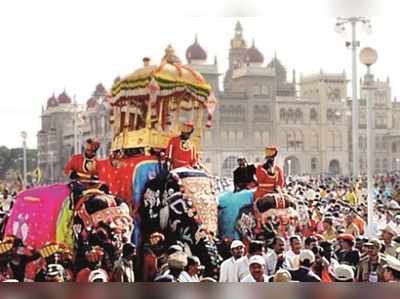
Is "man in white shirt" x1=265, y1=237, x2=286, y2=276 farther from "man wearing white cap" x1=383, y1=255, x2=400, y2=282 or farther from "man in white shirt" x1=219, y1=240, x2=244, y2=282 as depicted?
"man wearing white cap" x1=383, y1=255, x2=400, y2=282

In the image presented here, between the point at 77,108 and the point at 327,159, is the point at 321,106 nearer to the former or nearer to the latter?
the point at 327,159

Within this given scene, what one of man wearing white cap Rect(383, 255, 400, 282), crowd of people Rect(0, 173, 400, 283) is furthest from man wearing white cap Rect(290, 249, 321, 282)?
man wearing white cap Rect(383, 255, 400, 282)

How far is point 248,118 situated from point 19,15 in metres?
0.91

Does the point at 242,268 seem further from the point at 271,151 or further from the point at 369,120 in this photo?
the point at 369,120

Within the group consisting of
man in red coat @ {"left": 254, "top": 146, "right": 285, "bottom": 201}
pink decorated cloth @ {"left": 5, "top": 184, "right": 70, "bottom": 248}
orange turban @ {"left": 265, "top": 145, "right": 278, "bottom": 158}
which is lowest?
pink decorated cloth @ {"left": 5, "top": 184, "right": 70, "bottom": 248}

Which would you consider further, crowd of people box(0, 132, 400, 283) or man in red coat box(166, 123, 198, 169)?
man in red coat box(166, 123, 198, 169)

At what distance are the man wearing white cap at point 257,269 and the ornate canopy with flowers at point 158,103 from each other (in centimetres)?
48

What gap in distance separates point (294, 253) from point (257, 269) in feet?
0.51

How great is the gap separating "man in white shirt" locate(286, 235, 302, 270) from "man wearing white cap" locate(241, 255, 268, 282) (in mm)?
95

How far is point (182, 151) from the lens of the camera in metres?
4.23

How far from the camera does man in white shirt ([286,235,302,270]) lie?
13.5ft

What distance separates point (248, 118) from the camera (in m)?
4.17

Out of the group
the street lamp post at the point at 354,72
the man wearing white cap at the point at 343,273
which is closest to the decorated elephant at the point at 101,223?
the man wearing white cap at the point at 343,273

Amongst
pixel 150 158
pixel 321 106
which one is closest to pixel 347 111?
pixel 321 106
